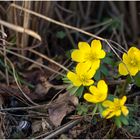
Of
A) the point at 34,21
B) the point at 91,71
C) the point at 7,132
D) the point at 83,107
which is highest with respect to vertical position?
the point at 34,21

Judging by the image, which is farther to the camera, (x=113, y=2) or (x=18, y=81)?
(x=113, y=2)

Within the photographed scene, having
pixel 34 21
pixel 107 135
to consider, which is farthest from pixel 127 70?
pixel 34 21

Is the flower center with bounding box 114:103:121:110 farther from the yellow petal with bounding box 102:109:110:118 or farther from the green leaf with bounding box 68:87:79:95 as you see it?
the green leaf with bounding box 68:87:79:95

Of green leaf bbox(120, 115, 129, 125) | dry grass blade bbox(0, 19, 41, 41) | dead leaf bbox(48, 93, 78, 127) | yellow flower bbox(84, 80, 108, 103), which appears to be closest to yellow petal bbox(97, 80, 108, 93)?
yellow flower bbox(84, 80, 108, 103)

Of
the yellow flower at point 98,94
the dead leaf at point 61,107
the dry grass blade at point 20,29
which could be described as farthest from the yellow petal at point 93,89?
the dry grass blade at point 20,29

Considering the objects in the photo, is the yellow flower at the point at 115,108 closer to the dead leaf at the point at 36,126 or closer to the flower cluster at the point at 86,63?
the flower cluster at the point at 86,63

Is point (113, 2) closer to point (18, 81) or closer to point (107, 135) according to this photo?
point (18, 81)

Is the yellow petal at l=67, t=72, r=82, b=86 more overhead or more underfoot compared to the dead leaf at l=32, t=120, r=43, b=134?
more overhead
